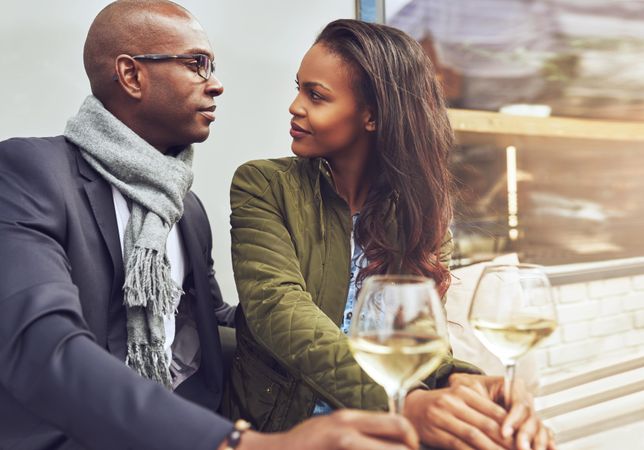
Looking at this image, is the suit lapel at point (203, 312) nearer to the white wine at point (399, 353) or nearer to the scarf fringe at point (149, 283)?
the scarf fringe at point (149, 283)

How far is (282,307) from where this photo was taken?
4.10ft

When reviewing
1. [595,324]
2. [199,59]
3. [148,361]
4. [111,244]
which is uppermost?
[199,59]

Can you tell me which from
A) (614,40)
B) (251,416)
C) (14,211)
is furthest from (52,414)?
(614,40)

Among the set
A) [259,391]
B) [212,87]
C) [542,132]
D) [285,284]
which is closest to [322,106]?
[212,87]

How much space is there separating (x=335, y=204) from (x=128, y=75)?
57 centimetres

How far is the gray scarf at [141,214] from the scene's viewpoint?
4.38ft

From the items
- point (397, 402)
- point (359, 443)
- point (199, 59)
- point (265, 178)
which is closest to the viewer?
→ point (359, 443)

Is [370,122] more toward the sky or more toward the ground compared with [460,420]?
more toward the sky

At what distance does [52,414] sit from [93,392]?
0.23ft

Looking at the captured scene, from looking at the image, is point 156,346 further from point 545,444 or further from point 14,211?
point 545,444

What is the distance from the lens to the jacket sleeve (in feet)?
3.65

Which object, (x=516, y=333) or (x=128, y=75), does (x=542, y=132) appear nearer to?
(x=128, y=75)

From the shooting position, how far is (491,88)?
3021 millimetres

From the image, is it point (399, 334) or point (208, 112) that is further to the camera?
point (208, 112)
